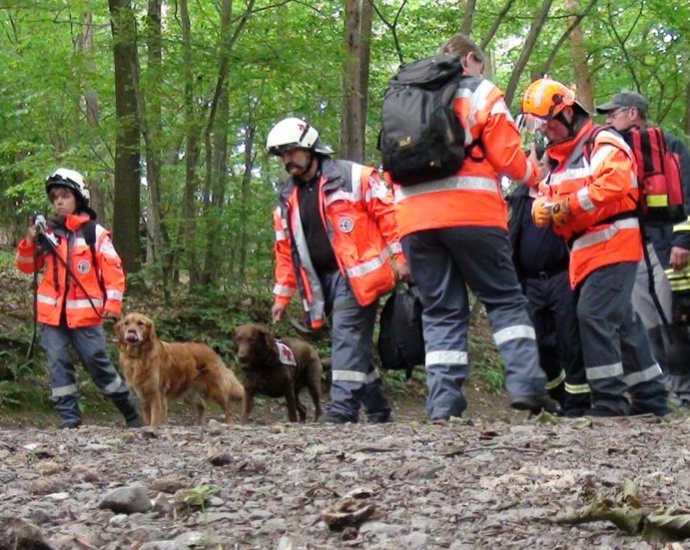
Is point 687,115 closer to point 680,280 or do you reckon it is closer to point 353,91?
point 353,91

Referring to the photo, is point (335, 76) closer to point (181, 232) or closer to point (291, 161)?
point (181, 232)

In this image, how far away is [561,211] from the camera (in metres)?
7.66

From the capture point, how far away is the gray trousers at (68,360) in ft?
33.1

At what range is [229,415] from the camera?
12461 mm

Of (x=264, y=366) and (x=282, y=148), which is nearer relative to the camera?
(x=282, y=148)

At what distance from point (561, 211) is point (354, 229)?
5.11 feet

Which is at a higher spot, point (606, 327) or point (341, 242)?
point (341, 242)

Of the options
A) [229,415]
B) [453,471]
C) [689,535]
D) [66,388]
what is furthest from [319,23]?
[689,535]

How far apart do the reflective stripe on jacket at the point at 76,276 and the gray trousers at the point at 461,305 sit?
3.75 meters

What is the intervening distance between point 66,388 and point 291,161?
11.1 ft

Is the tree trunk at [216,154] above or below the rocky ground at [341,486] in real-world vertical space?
above

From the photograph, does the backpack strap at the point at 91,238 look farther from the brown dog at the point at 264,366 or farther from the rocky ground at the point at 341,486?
the rocky ground at the point at 341,486

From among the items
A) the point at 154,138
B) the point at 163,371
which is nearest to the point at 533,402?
the point at 163,371

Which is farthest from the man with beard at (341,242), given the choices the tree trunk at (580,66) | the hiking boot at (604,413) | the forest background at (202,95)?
the tree trunk at (580,66)
